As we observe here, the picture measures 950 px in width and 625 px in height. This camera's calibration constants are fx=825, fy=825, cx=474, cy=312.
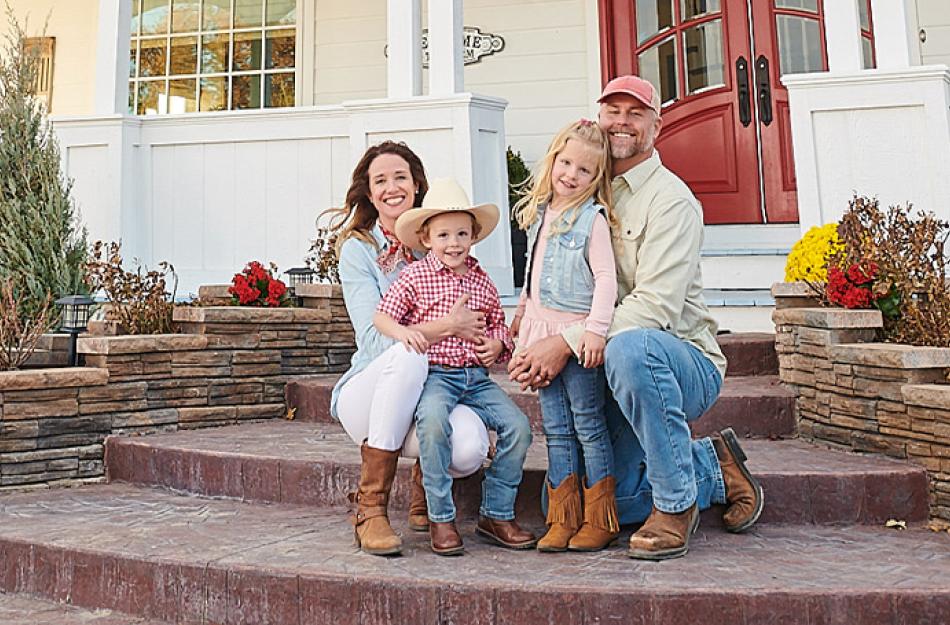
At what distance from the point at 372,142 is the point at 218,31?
3037mm

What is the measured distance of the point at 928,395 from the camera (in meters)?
2.43

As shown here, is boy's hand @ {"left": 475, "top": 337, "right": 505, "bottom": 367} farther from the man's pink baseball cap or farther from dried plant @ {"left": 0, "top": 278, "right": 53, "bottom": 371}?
dried plant @ {"left": 0, "top": 278, "right": 53, "bottom": 371}

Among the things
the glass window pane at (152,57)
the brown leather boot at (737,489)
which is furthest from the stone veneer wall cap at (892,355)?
the glass window pane at (152,57)

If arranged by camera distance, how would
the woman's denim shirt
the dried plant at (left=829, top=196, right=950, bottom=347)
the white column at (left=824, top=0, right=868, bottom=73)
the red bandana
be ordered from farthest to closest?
1. the white column at (left=824, top=0, right=868, bottom=73)
2. the dried plant at (left=829, top=196, right=950, bottom=347)
3. the red bandana
4. the woman's denim shirt

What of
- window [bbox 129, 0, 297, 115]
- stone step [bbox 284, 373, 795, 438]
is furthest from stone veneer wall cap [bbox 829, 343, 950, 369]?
window [bbox 129, 0, 297, 115]

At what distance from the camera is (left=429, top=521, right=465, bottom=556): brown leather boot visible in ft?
6.95

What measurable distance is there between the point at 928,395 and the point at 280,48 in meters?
5.55

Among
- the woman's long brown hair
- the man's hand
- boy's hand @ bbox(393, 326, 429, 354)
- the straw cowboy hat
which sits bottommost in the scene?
the man's hand

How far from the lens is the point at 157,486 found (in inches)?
121

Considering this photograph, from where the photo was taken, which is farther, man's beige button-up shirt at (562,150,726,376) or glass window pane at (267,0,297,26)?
glass window pane at (267,0,297,26)

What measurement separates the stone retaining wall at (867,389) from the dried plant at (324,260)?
2176 mm

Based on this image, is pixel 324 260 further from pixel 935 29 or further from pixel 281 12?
pixel 935 29

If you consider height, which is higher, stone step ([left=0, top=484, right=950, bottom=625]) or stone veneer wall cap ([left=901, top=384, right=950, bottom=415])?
stone veneer wall cap ([left=901, top=384, right=950, bottom=415])

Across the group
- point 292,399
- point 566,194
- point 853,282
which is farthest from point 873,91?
point 292,399
